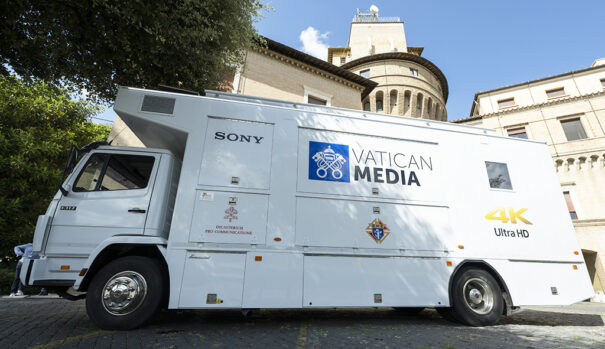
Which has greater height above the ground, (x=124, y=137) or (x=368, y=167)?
(x=124, y=137)

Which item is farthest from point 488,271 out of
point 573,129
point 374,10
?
point 374,10

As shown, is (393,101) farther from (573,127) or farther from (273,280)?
(273,280)

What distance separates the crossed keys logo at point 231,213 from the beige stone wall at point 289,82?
36.6 ft

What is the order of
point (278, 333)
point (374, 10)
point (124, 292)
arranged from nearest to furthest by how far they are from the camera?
point (124, 292), point (278, 333), point (374, 10)

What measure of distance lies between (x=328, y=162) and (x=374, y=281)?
2.23 metres

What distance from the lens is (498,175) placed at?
559 cm

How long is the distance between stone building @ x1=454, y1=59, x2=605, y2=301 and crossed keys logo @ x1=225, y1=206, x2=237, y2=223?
22807 mm

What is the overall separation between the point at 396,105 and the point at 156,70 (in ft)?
76.1

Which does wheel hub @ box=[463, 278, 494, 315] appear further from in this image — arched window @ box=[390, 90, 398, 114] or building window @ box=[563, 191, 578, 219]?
arched window @ box=[390, 90, 398, 114]

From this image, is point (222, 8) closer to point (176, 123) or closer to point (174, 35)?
point (174, 35)

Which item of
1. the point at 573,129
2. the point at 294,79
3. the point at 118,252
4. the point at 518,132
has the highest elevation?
the point at 294,79

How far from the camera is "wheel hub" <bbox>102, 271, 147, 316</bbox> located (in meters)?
3.91

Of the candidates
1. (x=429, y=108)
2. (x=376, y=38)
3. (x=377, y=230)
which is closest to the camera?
(x=377, y=230)

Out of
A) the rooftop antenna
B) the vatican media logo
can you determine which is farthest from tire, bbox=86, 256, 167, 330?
the rooftop antenna
